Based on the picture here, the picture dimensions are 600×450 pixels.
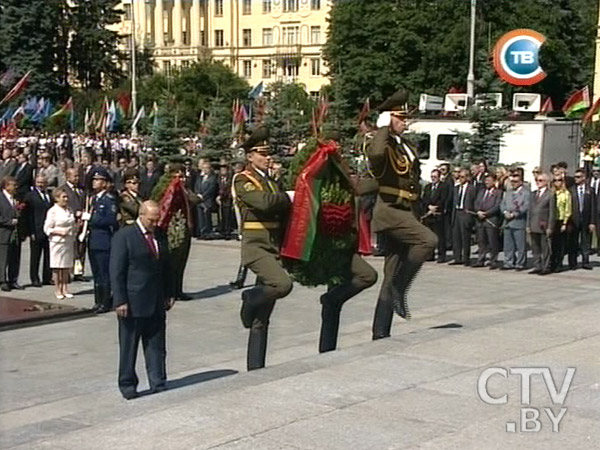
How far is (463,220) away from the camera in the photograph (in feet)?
63.2

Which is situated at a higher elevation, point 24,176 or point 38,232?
point 24,176

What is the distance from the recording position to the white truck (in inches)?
965

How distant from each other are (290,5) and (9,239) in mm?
91125

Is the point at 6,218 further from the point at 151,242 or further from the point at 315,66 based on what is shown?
the point at 315,66

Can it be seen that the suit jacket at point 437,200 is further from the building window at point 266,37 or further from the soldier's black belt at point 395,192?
the building window at point 266,37

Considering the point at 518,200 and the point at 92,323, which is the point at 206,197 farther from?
the point at 92,323

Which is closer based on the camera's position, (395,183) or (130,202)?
(395,183)

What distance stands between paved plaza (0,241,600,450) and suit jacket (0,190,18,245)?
9.61ft

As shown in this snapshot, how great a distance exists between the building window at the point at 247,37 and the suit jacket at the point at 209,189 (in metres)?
83.9

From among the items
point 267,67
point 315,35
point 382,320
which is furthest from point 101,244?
point 267,67

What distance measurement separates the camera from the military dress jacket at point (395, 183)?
30.6 ft

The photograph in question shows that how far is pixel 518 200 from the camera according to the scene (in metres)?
18.5

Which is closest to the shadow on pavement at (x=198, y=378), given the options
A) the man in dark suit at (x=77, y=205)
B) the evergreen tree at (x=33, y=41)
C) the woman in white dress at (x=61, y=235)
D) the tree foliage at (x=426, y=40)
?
the woman in white dress at (x=61, y=235)

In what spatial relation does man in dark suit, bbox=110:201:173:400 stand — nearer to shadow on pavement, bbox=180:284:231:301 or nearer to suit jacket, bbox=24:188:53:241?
shadow on pavement, bbox=180:284:231:301
